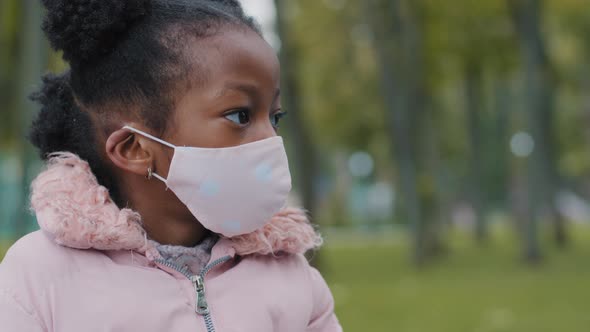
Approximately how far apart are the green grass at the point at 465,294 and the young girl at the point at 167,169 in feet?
18.6

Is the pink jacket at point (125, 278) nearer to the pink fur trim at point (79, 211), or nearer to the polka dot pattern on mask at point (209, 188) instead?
the pink fur trim at point (79, 211)

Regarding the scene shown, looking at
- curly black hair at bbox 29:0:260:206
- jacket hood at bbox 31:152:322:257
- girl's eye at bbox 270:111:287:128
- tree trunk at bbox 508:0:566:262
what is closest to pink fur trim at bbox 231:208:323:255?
jacket hood at bbox 31:152:322:257

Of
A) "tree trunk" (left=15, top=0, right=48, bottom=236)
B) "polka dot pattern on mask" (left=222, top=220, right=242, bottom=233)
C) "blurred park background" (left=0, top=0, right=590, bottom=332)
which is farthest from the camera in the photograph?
"blurred park background" (left=0, top=0, right=590, bottom=332)

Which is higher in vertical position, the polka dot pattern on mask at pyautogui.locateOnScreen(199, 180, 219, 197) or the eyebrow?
the eyebrow

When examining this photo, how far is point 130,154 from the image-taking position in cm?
205

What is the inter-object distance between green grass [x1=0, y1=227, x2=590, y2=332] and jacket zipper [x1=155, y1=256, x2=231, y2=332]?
5.70m

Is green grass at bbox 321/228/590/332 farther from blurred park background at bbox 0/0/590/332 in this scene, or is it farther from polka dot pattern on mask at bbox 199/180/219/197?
polka dot pattern on mask at bbox 199/180/219/197

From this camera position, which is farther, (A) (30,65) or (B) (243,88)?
(A) (30,65)

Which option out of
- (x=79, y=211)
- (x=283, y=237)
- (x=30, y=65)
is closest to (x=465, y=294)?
(x=30, y=65)

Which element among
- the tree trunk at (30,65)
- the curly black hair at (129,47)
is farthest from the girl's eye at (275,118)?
the tree trunk at (30,65)

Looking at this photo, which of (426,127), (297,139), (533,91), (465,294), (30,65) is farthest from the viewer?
(426,127)

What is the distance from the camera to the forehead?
1.98m

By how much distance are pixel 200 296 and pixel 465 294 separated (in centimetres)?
868

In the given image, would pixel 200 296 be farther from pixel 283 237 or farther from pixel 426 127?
pixel 426 127
